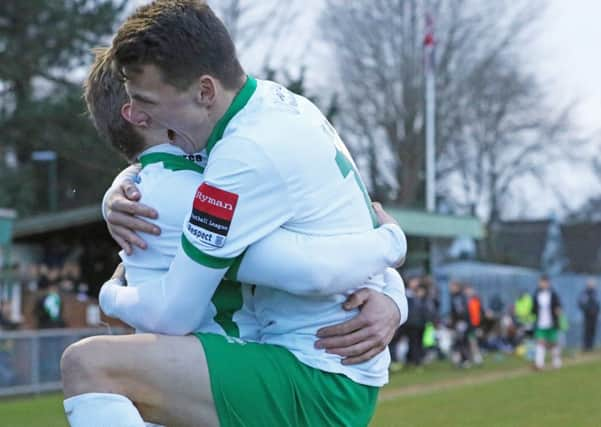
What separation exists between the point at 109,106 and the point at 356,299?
3.76ft

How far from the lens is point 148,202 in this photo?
3650 mm

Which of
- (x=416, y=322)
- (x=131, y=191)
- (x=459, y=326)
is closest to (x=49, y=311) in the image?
(x=416, y=322)

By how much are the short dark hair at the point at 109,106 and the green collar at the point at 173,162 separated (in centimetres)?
18

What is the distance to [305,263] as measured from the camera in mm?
3373

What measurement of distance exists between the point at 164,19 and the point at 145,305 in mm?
908

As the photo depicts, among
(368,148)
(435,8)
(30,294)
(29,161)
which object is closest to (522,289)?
(368,148)

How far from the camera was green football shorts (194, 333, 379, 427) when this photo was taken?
348 centimetres

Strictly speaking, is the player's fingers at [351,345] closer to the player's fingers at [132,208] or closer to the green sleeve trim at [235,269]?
the green sleeve trim at [235,269]

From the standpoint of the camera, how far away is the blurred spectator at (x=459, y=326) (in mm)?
25016

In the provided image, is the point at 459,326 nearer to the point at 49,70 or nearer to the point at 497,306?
the point at 497,306

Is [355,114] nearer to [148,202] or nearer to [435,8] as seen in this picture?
[435,8]

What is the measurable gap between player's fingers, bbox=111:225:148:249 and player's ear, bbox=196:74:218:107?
0.52m

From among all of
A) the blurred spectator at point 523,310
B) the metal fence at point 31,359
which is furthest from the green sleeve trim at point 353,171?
the blurred spectator at point 523,310

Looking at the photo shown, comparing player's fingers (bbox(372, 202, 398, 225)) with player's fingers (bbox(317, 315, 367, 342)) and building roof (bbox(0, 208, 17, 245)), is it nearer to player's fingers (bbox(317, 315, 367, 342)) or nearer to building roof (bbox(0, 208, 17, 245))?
player's fingers (bbox(317, 315, 367, 342))
